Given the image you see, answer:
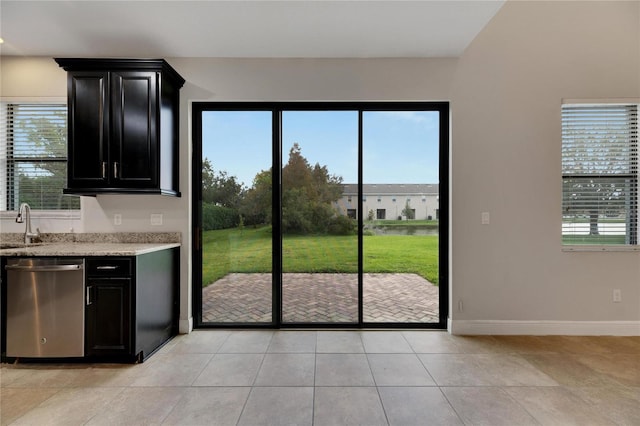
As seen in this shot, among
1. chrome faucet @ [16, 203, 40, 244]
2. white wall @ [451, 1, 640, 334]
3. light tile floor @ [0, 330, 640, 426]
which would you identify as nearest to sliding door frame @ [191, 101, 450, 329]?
white wall @ [451, 1, 640, 334]

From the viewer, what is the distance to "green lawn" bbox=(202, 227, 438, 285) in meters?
3.46

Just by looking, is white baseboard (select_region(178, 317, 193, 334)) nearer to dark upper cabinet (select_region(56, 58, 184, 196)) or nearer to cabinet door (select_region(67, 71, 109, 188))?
dark upper cabinet (select_region(56, 58, 184, 196))

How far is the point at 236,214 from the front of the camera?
3.48 meters

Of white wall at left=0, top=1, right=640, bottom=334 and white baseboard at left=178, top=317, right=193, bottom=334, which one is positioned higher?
white wall at left=0, top=1, right=640, bottom=334

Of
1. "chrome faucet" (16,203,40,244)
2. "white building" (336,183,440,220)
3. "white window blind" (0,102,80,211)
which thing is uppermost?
"white window blind" (0,102,80,211)

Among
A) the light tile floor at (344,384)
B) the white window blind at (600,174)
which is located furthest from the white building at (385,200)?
the white window blind at (600,174)

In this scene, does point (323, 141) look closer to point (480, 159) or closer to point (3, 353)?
point (480, 159)

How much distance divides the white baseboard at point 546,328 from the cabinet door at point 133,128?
11.3ft

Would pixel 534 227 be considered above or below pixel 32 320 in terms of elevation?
above

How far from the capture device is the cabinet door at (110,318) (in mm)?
2619

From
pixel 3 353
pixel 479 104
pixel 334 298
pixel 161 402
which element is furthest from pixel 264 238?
pixel 479 104

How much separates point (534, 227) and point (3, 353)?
5026 mm

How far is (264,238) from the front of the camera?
348 cm

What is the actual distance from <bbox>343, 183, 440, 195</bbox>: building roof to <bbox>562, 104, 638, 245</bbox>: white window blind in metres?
1.40
